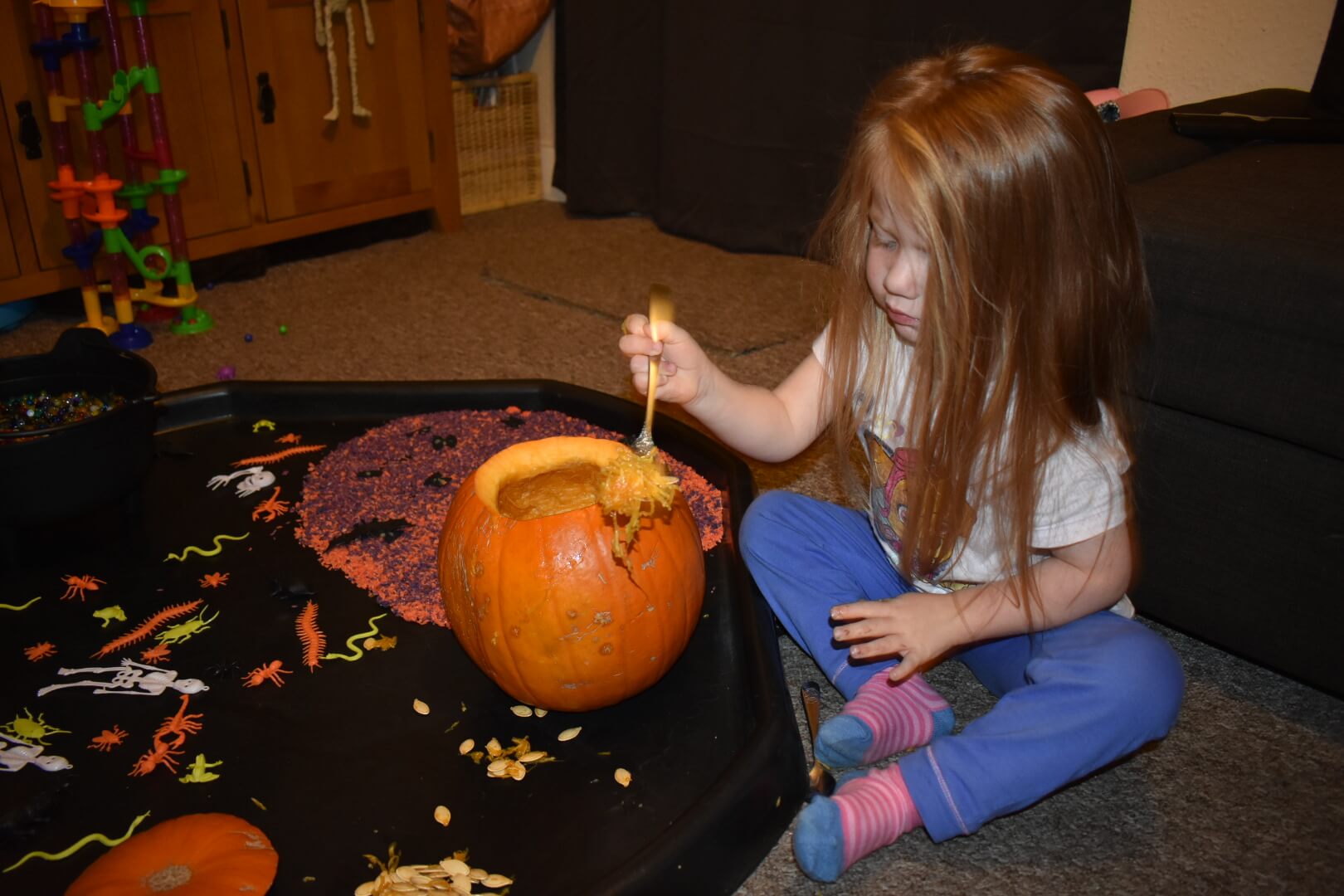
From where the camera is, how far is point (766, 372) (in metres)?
1.71

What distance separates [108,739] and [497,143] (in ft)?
6.57

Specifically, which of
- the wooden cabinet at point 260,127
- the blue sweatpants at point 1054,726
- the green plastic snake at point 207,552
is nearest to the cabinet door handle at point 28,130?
the wooden cabinet at point 260,127

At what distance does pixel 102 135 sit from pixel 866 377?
1467 mm

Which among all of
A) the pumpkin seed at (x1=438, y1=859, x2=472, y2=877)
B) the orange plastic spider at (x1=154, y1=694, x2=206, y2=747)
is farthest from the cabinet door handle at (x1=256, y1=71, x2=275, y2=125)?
the pumpkin seed at (x1=438, y1=859, x2=472, y2=877)

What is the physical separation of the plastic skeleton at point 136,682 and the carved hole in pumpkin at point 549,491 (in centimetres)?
32

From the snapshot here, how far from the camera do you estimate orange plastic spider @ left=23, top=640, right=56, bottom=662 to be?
101 centimetres

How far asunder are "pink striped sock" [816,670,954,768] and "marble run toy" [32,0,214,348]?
1.45 meters

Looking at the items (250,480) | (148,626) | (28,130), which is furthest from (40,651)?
(28,130)

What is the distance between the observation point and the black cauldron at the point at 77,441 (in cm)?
105

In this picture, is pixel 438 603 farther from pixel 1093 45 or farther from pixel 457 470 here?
pixel 1093 45

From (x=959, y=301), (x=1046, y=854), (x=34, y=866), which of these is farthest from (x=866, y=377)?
(x=34, y=866)

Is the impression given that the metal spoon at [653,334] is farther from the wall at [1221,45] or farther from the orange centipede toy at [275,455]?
the wall at [1221,45]

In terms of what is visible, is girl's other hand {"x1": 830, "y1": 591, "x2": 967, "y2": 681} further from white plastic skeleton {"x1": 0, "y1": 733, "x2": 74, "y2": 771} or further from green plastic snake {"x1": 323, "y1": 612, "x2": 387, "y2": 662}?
white plastic skeleton {"x1": 0, "y1": 733, "x2": 74, "y2": 771}

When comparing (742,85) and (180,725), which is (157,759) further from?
(742,85)
